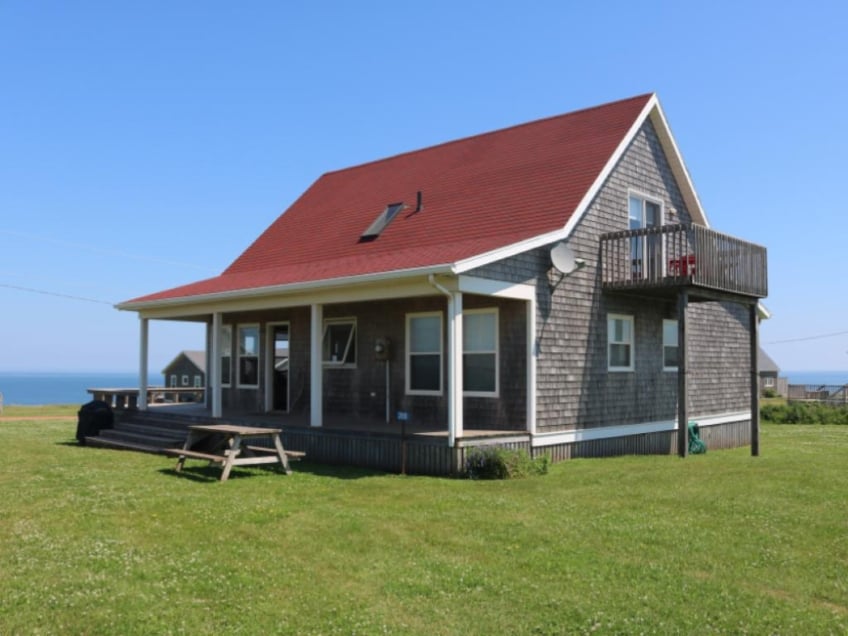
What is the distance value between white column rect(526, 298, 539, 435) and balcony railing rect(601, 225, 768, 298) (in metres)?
2.55

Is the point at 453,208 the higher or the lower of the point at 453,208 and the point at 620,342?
the higher

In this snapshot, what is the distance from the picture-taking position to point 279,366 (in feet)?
61.8

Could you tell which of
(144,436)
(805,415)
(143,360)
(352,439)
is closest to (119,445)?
(144,436)

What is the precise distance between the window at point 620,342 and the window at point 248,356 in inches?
341

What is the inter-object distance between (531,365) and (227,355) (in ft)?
31.7

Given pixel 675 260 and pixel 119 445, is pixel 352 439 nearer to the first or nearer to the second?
pixel 119 445

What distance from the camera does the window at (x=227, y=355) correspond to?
65.7 feet

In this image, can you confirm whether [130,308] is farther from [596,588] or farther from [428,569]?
[596,588]

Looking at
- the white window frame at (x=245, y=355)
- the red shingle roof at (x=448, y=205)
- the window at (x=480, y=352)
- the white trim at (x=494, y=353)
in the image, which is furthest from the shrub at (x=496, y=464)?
the white window frame at (x=245, y=355)

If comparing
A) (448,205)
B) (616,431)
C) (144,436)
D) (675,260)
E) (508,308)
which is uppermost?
(448,205)

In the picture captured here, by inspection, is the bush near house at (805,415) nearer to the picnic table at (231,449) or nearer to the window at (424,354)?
the window at (424,354)

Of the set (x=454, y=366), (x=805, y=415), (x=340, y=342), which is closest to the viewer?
(x=454, y=366)

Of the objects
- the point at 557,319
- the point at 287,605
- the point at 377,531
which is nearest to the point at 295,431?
the point at 557,319

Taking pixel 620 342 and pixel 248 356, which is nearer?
pixel 620 342
